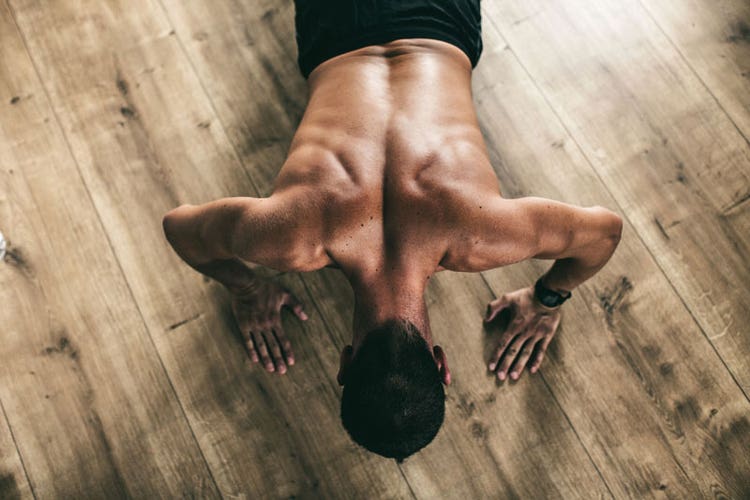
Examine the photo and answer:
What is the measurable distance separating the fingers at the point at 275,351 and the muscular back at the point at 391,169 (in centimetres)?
39

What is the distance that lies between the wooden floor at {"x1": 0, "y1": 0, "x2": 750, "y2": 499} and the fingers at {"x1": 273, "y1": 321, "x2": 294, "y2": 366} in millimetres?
26

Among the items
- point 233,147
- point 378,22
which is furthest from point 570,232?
point 233,147

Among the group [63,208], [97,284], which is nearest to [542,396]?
[97,284]

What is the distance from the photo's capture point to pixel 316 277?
137 centimetres

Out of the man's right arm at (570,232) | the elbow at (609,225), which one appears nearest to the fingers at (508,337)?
the man's right arm at (570,232)

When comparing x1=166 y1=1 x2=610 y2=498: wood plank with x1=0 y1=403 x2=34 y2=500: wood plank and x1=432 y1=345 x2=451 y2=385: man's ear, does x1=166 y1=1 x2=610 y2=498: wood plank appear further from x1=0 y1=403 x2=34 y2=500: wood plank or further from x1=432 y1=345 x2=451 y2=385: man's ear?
x1=0 y1=403 x2=34 y2=500: wood plank

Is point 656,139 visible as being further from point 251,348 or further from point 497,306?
point 251,348

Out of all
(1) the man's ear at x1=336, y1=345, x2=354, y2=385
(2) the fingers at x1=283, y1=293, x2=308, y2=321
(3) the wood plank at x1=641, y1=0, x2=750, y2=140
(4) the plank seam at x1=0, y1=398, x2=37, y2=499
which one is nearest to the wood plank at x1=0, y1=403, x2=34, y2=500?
(4) the plank seam at x1=0, y1=398, x2=37, y2=499

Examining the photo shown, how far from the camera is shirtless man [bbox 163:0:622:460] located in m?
0.90

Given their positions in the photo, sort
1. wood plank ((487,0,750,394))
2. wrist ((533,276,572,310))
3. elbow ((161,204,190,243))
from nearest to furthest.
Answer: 1. elbow ((161,204,190,243))
2. wrist ((533,276,572,310))
3. wood plank ((487,0,750,394))

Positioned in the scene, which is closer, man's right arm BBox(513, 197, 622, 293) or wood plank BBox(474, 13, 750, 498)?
man's right arm BBox(513, 197, 622, 293)

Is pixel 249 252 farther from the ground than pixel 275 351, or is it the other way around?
pixel 249 252

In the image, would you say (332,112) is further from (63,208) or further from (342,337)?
Answer: (63,208)

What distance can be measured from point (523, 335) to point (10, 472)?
122 centimetres
